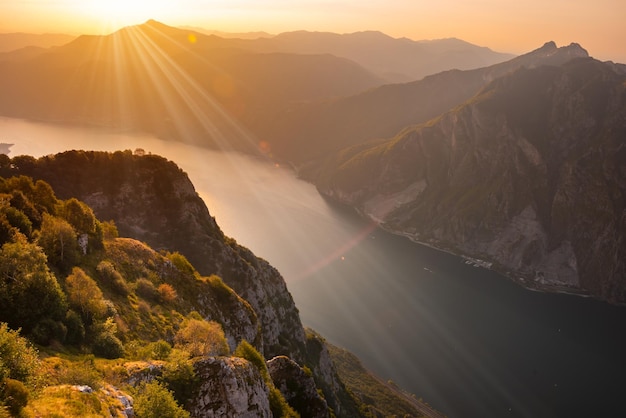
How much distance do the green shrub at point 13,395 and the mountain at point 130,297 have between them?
127 mm

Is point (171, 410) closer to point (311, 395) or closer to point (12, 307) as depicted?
point (12, 307)

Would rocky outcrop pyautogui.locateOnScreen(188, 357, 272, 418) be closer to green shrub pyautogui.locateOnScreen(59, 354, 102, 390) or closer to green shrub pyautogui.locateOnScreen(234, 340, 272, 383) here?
green shrub pyautogui.locateOnScreen(59, 354, 102, 390)

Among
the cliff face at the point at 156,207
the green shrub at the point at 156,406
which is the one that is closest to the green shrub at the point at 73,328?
the green shrub at the point at 156,406

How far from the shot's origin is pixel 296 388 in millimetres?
46469

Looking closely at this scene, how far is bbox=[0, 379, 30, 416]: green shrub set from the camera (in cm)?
1570

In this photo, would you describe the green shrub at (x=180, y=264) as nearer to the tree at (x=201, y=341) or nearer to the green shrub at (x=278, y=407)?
the tree at (x=201, y=341)

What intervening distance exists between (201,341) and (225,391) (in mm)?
6876

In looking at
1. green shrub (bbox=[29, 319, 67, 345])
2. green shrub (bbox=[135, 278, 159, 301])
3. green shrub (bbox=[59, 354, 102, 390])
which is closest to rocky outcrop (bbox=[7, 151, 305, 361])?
green shrub (bbox=[135, 278, 159, 301])

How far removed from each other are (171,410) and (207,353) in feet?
31.0

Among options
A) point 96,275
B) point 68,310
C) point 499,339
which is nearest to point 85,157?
point 96,275

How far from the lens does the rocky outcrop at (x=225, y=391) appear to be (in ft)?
88.3

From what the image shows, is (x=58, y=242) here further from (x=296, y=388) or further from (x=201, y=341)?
(x=296, y=388)

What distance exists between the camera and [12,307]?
24953 millimetres

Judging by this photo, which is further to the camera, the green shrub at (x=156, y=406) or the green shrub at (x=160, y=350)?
the green shrub at (x=160, y=350)
